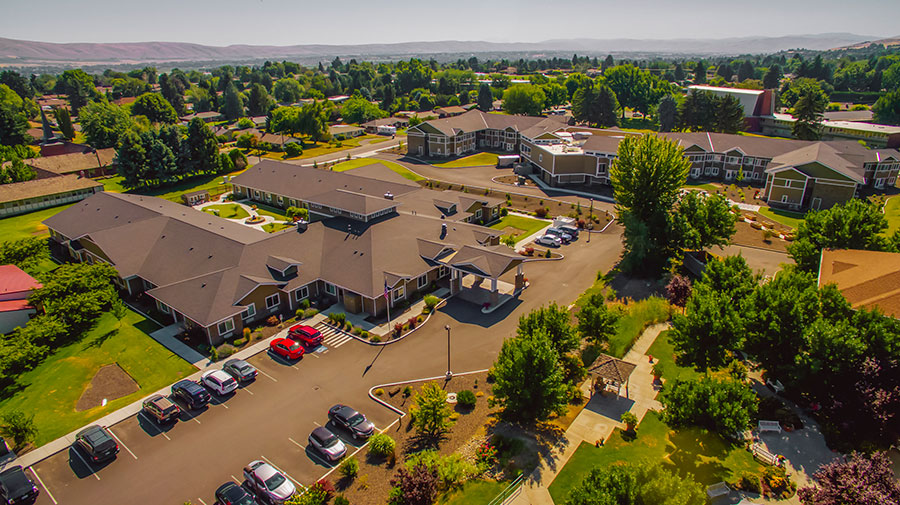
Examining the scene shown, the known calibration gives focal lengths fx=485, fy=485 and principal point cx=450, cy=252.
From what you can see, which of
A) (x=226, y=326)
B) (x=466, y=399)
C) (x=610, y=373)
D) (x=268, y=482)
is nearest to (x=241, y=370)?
(x=226, y=326)

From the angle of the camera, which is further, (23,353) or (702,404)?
(23,353)

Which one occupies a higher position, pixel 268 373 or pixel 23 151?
pixel 23 151

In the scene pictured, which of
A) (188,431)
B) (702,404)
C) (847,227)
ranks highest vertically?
(847,227)

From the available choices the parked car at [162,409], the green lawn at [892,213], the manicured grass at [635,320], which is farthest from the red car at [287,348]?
the green lawn at [892,213]

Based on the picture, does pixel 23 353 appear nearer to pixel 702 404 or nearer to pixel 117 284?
pixel 117 284

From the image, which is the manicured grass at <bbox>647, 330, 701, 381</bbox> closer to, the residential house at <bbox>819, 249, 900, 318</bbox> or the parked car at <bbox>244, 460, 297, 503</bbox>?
the residential house at <bbox>819, 249, 900, 318</bbox>

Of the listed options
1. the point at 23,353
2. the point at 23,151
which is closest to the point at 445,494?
the point at 23,353

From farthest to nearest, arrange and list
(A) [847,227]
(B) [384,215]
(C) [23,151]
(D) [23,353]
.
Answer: (C) [23,151], (B) [384,215], (A) [847,227], (D) [23,353]
